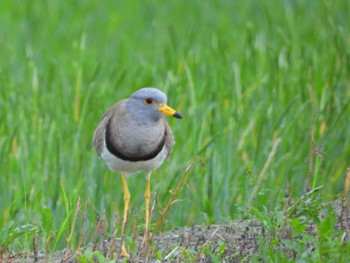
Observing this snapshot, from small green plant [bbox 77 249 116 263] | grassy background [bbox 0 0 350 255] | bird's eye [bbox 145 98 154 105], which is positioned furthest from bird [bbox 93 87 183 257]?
small green plant [bbox 77 249 116 263]

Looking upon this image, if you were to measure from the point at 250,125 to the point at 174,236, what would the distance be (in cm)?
164

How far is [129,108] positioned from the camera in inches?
189

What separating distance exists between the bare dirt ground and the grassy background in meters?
0.16

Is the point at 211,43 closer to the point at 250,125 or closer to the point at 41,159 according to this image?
the point at 250,125

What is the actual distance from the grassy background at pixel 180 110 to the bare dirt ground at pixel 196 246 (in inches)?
6.5

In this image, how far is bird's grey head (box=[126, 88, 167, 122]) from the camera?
4.79 meters

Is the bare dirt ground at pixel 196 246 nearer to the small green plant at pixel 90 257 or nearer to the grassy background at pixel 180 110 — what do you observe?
the small green plant at pixel 90 257

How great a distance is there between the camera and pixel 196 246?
445 centimetres

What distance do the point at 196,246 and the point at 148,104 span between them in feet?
2.41

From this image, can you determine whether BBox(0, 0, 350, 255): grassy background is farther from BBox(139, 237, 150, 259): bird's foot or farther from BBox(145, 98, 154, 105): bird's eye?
BBox(145, 98, 154, 105): bird's eye

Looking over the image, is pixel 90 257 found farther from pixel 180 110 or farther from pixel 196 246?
pixel 180 110

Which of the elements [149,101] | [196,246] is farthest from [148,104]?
[196,246]

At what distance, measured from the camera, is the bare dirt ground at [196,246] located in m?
4.12

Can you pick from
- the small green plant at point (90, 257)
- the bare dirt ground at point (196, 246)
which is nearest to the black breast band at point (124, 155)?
the bare dirt ground at point (196, 246)
